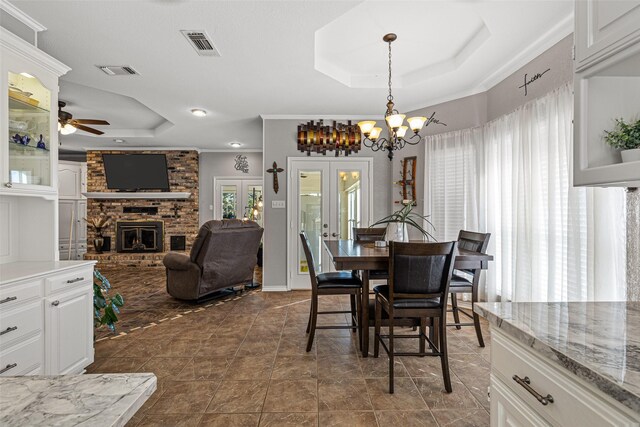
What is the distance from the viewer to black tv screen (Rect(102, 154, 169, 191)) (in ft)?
23.7

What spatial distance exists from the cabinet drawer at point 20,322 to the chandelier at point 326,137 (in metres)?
3.65

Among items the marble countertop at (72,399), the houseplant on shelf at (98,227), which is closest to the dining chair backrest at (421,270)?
the marble countertop at (72,399)

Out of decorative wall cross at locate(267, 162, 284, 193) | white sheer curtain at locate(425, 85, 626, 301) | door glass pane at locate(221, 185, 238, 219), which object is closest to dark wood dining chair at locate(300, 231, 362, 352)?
white sheer curtain at locate(425, 85, 626, 301)

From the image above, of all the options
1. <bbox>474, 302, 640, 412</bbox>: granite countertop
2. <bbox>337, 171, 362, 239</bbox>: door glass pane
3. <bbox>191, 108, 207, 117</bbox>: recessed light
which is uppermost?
<bbox>191, 108, 207, 117</bbox>: recessed light

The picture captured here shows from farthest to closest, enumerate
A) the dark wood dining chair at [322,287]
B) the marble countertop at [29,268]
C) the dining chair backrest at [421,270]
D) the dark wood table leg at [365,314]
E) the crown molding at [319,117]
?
1. the crown molding at [319,117]
2. the dark wood dining chair at [322,287]
3. the dark wood table leg at [365,314]
4. the dining chair backrest at [421,270]
5. the marble countertop at [29,268]

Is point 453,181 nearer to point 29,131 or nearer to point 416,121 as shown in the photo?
point 416,121

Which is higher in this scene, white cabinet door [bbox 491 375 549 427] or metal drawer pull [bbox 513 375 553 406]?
metal drawer pull [bbox 513 375 553 406]

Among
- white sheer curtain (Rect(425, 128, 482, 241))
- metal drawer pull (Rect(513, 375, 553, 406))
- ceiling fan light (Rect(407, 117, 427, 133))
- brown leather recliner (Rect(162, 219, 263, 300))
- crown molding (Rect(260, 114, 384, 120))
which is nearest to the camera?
metal drawer pull (Rect(513, 375, 553, 406))

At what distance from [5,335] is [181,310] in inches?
90.3

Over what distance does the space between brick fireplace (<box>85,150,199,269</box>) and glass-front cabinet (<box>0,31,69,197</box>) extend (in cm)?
507

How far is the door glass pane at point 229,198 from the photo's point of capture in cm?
770

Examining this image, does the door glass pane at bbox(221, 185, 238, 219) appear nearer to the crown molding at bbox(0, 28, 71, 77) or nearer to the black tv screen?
the black tv screen

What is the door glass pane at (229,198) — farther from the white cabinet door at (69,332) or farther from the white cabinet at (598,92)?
the white cabinet at (598,92)

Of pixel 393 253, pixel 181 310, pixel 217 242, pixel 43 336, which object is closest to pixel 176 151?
pixel 217 242
